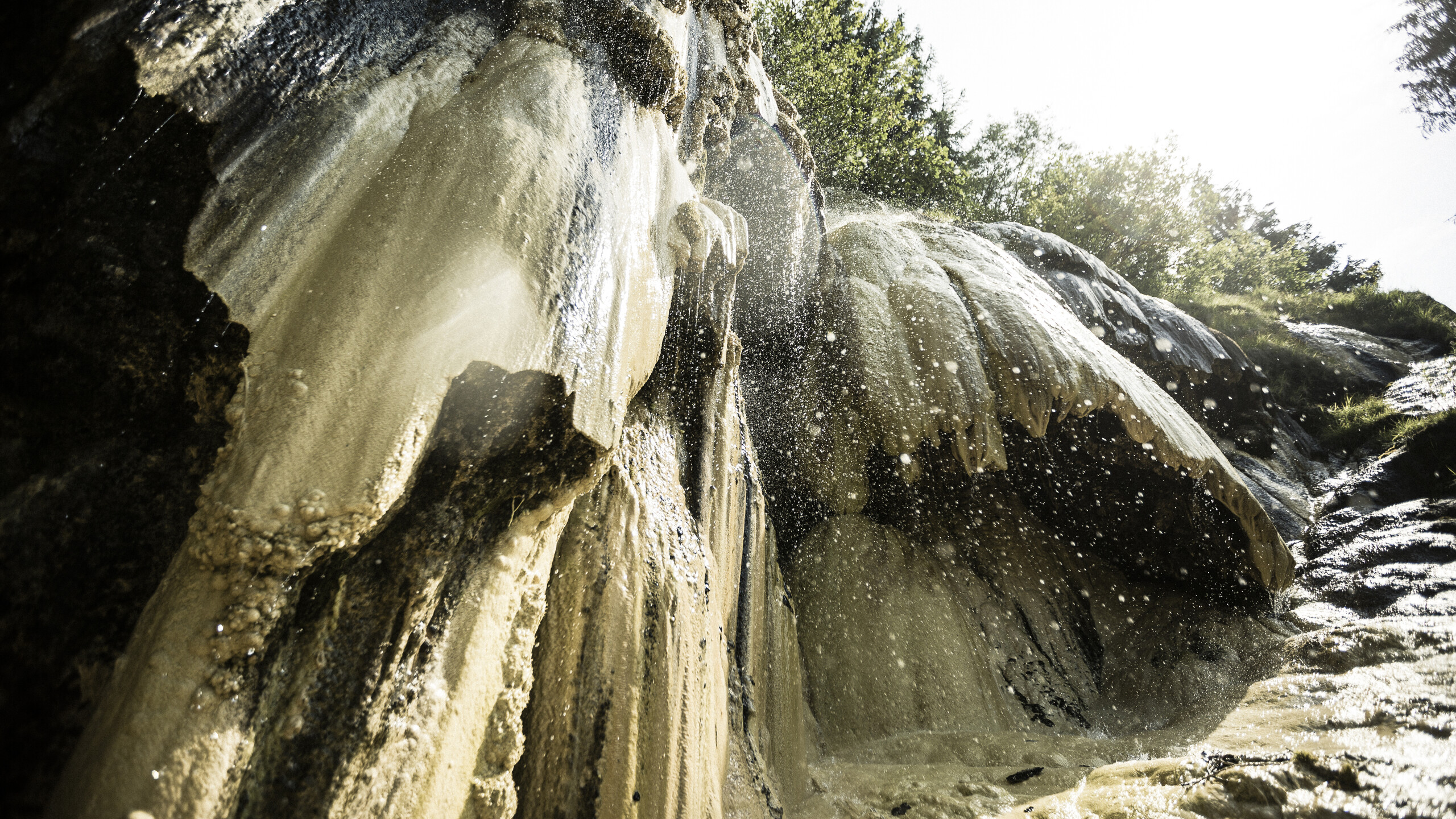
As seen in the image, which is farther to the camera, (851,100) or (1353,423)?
(851,100)

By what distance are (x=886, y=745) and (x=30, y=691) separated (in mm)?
4490

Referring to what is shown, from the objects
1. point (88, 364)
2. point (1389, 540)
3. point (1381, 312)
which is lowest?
point (1381, 312)

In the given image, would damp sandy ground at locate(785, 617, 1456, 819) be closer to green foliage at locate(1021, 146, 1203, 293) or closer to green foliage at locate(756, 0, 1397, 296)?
green foliage at locate(756, 0, 1397, 296)

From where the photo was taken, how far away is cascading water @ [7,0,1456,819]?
1.22 meters

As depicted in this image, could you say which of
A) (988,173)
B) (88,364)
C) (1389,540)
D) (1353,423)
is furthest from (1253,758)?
(988,173)

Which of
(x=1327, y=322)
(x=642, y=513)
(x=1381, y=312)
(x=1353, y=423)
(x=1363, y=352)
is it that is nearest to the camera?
(x=642, y=513)

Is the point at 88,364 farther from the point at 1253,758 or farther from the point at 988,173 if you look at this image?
the point at 988,173

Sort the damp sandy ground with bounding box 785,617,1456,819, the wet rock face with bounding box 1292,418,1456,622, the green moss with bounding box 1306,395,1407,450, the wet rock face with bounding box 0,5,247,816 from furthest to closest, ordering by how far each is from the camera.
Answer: the green moss with bounding box 1306,395,1407,450
the wet rock face with bounding box 1292,418,1456,622
the damp sandy ground with bounding box 785,617,1456,819
the wet rock face with bounding box 0,5,247,816

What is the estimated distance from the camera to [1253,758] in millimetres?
2594

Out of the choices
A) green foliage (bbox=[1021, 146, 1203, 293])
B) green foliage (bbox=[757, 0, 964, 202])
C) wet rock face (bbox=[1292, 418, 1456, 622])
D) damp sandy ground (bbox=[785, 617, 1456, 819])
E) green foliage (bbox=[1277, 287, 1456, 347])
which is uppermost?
green foliage (bbox=[757, 0, 964, 202])

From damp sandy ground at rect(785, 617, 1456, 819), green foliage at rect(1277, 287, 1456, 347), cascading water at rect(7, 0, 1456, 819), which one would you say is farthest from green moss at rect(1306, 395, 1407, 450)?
damp sandy ground at rect(785, 617, 1456, 819)

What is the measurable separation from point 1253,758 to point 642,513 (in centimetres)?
312

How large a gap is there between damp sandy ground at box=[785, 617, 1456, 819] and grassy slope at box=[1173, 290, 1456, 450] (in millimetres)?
5515

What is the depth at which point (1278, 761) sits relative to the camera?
2.40 meters
